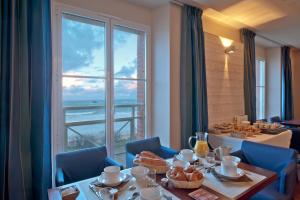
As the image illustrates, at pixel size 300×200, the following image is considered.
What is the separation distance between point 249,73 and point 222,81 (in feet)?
3.38

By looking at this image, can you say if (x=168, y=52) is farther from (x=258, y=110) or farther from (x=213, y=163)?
Answer: (x=258, y=110)

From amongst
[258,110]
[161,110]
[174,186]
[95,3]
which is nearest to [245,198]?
[174,186]

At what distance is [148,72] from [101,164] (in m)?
1.54

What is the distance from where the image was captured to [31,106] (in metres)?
2.04

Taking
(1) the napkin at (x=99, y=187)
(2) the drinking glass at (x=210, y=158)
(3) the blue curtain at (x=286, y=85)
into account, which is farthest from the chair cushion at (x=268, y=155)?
(3) the blue curtain at (x=286, y=85)

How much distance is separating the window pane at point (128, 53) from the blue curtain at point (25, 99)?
968 millimetres

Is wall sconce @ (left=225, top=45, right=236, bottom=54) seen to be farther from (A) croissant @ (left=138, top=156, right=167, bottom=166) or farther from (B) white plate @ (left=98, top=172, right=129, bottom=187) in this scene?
(B) white plate @ (left=98, top=172, right=129, bottom=187)

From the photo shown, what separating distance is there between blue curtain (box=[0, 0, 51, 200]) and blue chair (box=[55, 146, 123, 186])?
0.19 meters

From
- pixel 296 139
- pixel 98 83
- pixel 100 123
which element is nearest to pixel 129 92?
pixel 98 83

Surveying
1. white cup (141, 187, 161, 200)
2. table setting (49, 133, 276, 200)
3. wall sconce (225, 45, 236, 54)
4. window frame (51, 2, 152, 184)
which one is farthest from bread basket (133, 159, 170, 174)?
wall sconce (225, 45, 236, 54)

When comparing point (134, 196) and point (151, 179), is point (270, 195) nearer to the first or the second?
point (151, 179)

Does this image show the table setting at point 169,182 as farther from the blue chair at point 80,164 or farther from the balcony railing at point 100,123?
the balcony railing at point 100,123

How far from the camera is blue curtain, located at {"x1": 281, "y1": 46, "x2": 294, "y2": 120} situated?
5.89 m

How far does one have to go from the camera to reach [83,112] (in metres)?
2.68
